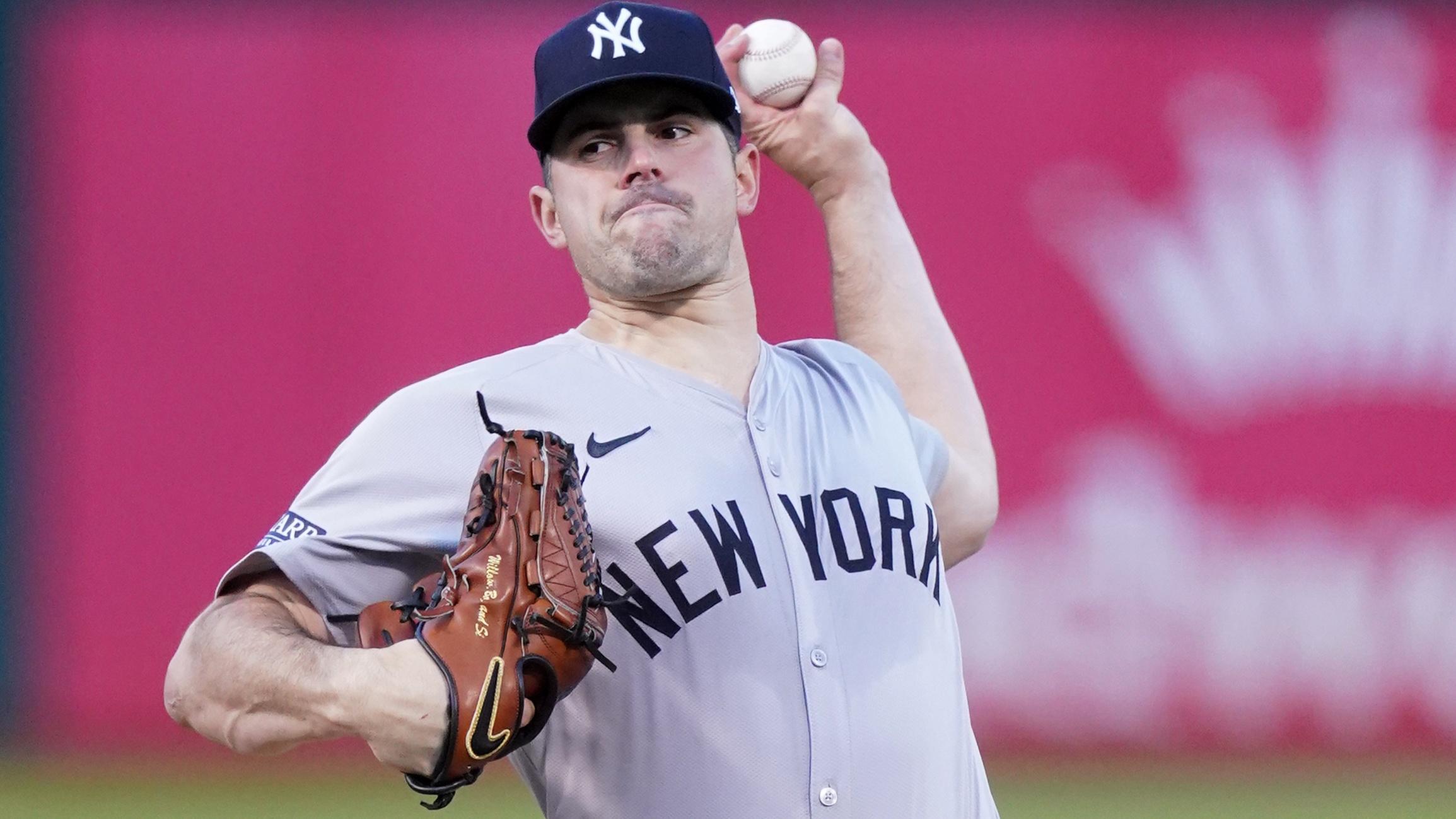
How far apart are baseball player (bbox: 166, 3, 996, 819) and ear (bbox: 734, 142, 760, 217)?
14cm

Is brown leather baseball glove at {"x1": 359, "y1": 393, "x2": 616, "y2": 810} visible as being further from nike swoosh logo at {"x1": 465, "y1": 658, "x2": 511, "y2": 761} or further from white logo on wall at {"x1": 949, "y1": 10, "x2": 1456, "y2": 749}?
white logo on wall at {"x1": 949, "y1": 10, "x2": 1456, "y2": 749}

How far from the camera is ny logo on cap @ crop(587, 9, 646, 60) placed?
210 centimetres

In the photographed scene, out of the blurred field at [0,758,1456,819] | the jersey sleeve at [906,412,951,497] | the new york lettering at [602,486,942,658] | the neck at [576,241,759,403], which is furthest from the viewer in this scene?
the blurred field at [0,758,1456,819]

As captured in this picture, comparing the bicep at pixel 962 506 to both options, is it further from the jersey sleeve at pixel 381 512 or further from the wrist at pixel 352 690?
the wrist at pixel 352 690

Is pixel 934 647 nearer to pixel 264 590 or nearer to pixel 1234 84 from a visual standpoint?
pixel 264 590

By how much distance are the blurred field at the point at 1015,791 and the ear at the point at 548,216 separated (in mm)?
3090

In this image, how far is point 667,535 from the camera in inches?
77.3

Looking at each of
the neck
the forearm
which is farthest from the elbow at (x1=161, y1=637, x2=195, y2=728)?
the neck

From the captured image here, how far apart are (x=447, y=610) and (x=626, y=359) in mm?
613

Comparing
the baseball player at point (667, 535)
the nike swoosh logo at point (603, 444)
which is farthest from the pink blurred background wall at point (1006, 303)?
the nike swoosh logo at point (603, 444)

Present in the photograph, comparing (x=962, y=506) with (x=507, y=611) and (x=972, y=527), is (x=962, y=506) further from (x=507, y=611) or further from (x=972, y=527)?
(x=507, y=611)

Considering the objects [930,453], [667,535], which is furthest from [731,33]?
[667,535]

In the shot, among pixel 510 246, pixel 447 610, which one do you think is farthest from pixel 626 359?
pixel 510 246

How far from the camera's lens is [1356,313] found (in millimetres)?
5750
